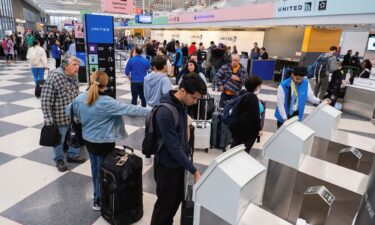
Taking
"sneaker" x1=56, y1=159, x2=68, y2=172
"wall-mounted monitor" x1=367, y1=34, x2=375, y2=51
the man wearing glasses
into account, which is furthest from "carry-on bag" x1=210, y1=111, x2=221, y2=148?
"wall-mounted monitor" x1=367, y1=34, x2=375, y2=51

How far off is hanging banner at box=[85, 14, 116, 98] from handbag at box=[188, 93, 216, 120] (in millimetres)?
2155

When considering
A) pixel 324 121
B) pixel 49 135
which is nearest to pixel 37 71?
→ pixel 49 135

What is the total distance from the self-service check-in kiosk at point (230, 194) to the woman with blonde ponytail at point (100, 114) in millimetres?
1017

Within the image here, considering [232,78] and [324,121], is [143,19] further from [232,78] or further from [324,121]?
[324,121]

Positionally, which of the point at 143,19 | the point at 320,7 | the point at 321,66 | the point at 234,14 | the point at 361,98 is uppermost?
the point at 143,19

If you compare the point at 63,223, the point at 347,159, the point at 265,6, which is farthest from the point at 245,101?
the point at 265,6

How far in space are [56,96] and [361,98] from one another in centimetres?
709

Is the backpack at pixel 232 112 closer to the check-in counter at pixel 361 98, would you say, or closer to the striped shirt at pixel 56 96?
the striped shirt at pixel 56 96

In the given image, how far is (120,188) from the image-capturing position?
2264mm

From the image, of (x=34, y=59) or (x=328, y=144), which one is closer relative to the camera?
(x=328, y=144)

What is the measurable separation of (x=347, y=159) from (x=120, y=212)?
2147 mm

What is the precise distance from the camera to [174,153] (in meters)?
1.76

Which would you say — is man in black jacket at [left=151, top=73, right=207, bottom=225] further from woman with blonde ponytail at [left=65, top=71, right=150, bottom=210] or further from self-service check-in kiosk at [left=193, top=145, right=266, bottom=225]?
woman with blonde ponytail at [left=65, top=71, right=150, bottom=210]

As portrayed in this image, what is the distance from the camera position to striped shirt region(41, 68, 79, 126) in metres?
2.87
